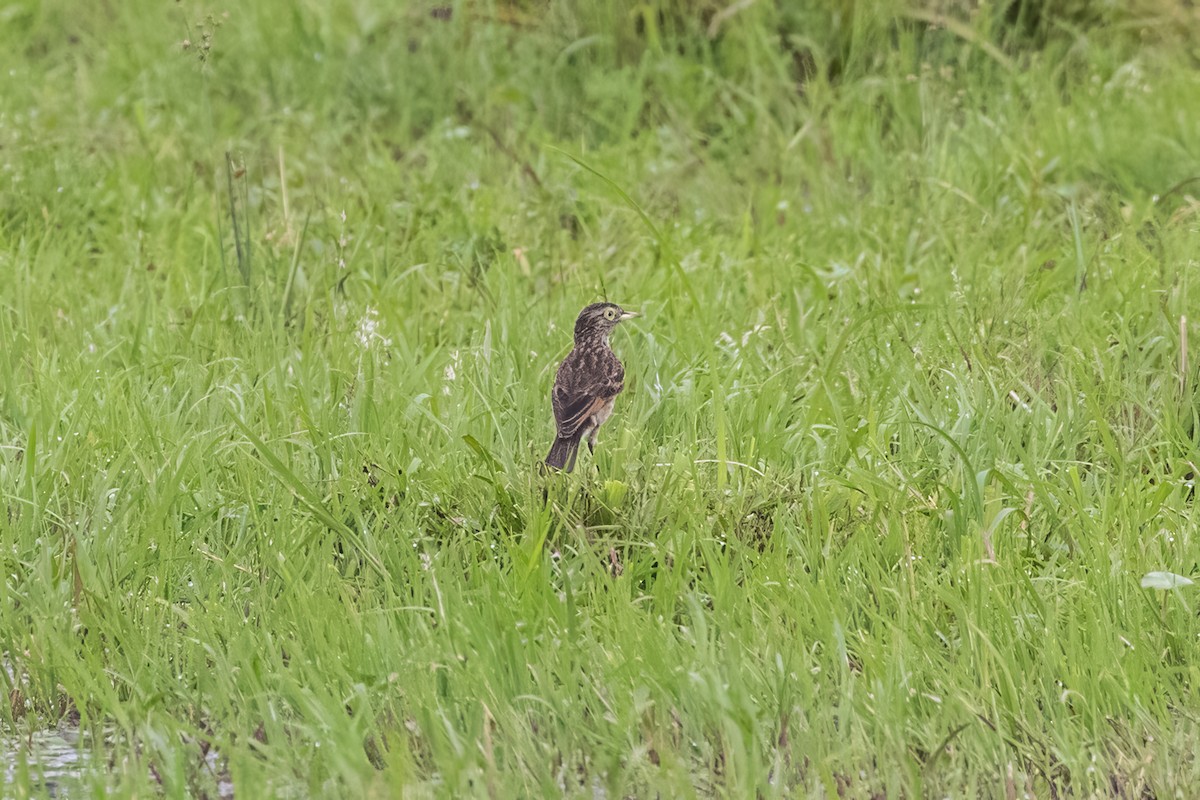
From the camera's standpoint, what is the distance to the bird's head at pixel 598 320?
14.6ft

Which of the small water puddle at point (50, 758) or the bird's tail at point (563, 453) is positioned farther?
the bird's tail at point (563, 453)

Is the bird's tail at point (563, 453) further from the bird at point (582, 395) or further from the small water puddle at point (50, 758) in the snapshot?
the small water puddle at point (50, 758)

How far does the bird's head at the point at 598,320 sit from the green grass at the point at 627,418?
217 mm

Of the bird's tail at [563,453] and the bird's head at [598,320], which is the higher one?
the bird's head at [598,320]

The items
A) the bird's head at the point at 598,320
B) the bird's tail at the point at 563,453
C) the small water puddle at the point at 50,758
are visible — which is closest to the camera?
the small water puddle at the point at 50,758

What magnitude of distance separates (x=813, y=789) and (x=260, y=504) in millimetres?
1628

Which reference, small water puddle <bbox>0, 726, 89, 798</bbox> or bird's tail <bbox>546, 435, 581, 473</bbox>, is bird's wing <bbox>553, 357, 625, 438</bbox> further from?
small water puddle <bbox>0, 726, 89, 798</bbox>

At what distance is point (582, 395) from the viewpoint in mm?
4066

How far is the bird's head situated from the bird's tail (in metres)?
0.45

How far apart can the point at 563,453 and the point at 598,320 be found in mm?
590

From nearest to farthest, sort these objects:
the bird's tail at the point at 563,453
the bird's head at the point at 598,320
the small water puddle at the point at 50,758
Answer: the small water puddle at the point at 50,758
the bird's tail at the point at 563,453
the bird's head at the point at 598,320

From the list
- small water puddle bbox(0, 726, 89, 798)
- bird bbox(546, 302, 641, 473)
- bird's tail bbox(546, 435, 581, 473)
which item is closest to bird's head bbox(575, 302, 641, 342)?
bird bbox(546, 302, 641, 473)

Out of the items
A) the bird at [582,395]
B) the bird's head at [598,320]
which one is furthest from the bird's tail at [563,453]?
the bird's head at [598,320]

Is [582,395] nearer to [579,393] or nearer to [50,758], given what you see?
[579,393]
